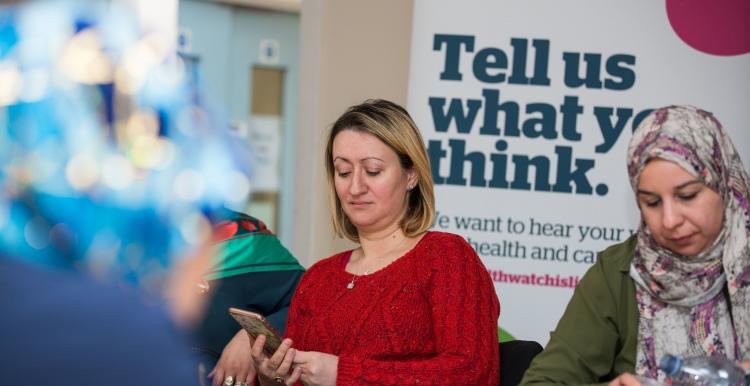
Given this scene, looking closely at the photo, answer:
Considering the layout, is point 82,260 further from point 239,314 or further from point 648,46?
point 648,46

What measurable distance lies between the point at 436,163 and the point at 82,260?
322 centimetres

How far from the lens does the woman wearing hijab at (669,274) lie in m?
2.01

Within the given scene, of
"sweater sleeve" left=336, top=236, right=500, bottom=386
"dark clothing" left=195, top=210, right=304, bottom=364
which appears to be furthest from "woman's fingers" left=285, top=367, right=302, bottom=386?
"dark clothing" left=195, top=210, right=304, bottom=364

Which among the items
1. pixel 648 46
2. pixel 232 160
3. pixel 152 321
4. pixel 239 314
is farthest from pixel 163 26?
pixel 648 46

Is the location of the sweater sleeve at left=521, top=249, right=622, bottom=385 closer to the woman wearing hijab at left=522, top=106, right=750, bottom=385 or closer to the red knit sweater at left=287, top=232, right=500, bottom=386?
the woman wearing hijab at left=522, top=106, right=750, bottom=385

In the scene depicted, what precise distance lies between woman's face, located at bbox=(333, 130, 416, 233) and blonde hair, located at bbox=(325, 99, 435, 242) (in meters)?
0.02

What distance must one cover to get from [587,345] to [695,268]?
1.07 ft

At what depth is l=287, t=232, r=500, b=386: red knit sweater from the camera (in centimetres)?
238

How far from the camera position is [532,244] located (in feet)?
13.1

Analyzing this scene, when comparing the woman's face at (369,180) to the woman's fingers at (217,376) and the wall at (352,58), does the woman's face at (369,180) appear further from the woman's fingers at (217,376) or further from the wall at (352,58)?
the wall at (352,58)

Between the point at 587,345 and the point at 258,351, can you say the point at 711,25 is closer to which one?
the point at 587,345

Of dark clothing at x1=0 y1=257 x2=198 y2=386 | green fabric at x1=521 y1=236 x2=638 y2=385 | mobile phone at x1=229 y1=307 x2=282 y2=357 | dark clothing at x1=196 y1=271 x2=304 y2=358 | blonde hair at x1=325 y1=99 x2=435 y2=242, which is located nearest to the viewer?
dark clothing at x1=0 y1=257 x2=198 y2=386

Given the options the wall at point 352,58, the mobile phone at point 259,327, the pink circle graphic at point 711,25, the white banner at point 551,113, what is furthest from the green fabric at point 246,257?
the pink circle graphic at point 711,25

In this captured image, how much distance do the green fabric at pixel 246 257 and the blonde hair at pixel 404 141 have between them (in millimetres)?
395
